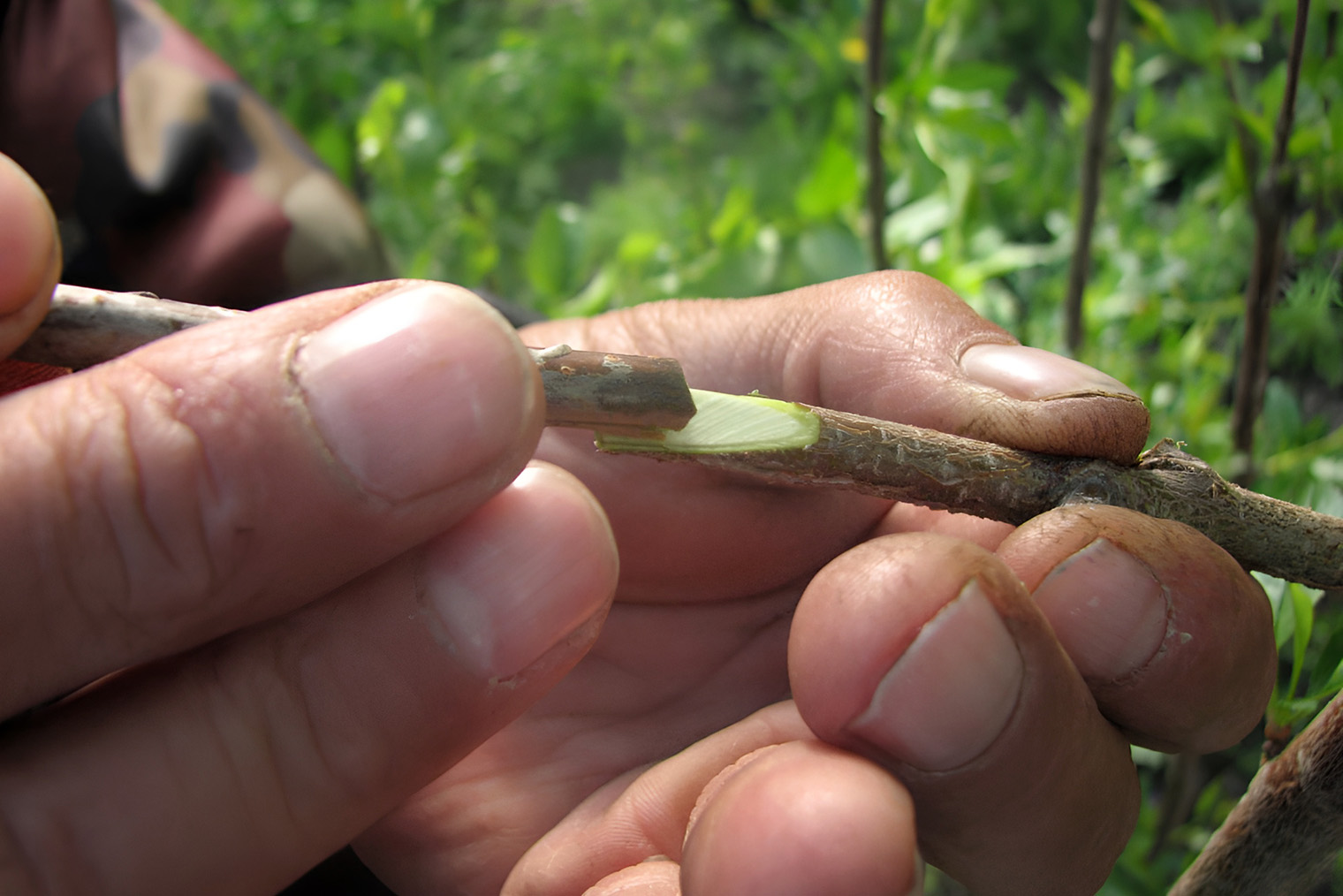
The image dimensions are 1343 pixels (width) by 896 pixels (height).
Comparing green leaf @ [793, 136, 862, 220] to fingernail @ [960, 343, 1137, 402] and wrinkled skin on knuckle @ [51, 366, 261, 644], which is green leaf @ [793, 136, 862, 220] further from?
wrinkled skin on knuckle @ [51, 366, 261, 644]

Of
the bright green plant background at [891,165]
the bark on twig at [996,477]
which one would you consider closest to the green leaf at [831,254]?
the bright green plant background at [891,165]

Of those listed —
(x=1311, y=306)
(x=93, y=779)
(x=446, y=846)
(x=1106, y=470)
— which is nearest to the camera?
(x=93, y=779)

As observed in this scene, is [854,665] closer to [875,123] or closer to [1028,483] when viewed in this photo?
[1028,483]

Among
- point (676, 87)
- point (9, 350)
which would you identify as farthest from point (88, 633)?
point (676, 87)

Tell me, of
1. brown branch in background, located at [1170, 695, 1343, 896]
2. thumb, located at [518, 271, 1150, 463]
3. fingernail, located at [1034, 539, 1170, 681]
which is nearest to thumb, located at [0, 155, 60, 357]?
thumb, located at [518, 271, 1150, 463]

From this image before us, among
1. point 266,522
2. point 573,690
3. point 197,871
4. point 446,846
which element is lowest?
point 446,846

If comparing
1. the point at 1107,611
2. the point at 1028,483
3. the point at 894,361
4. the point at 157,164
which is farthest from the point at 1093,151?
the point at 157,164

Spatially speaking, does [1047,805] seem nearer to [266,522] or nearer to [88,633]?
[266,522]
